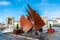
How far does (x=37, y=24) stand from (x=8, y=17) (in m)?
48.8

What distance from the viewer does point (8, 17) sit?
270ft

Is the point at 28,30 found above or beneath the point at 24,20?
beneath

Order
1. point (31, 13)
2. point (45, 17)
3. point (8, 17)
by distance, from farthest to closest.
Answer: point (45, 17)
point (8, 17)
point (31, 13)

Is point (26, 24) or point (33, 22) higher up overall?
point (33, 22)

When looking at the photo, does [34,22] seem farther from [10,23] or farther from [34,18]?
[10,23]

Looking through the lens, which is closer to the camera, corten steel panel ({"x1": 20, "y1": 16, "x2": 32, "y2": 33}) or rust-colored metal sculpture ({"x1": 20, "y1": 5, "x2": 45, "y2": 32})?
rust-colored metal sculpture ({"x1": 20, "y1": 5, "x2": 45, "y2": 32})

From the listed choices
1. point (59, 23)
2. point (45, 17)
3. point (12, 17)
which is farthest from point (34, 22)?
point (59, 23)

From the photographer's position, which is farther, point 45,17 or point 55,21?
point 55,21

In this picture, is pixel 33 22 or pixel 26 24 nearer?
pixel 33 22

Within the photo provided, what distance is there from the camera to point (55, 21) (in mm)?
129375

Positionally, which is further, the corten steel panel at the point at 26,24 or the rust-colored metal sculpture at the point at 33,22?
the corten steel panel at the point at 26,24

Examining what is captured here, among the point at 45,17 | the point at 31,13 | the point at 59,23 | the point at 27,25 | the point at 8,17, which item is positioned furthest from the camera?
the point at 59,23

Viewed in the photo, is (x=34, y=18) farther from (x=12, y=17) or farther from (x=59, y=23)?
(x=59, y=23)

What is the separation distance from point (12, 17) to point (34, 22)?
4881 cm
